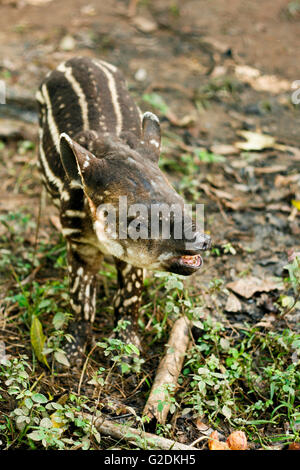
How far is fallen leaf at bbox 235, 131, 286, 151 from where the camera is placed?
Answer: 7070mm

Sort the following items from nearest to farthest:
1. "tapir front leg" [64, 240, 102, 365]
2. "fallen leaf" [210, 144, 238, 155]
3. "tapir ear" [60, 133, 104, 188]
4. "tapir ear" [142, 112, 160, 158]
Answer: "tapir ear" [60, 133, 104, 188] < "tapir ear" [142, 112, 160, 158] < "tapir front leg" [64, 240, 102, 365] < "fallen leaf" [210, 144, 238, 155]

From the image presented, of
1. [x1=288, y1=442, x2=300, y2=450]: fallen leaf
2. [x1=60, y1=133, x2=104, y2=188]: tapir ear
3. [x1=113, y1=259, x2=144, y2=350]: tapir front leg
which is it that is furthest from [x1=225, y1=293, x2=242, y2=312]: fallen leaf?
[x1=60, y1=133, x2=104, y2=188]: tapir ear

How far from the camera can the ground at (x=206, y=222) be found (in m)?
4.15

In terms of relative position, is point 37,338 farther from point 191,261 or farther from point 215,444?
point 215,444

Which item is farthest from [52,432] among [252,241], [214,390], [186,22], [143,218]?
[186,22]

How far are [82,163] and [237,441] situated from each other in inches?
88.2

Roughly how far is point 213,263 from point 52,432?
2.53 metres

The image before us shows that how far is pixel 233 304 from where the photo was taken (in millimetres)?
5117

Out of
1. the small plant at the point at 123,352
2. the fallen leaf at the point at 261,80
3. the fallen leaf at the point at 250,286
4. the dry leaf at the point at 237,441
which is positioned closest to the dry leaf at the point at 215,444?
the dry leaf at the point at 237,441

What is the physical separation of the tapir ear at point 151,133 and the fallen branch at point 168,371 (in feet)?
4.69

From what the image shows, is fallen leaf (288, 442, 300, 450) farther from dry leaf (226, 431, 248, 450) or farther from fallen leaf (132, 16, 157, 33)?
fallen leaf (132, 16, 157, 33)

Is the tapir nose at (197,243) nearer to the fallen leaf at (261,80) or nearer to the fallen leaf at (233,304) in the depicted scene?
the fallen leaf at (233,304)

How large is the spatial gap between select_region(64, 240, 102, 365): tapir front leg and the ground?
0.57 ft
